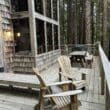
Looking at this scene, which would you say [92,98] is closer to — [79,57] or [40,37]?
[79,57]

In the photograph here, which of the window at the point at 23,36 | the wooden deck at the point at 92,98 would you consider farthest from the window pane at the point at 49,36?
the wooden deck at the point at 92,98

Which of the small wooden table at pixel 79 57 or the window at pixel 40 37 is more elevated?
the window at pixel 40 37

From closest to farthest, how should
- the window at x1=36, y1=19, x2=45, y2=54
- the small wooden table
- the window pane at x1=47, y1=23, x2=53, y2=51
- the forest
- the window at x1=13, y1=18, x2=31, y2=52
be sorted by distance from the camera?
the small wooden table → the window at x1=36, y1=19, x2=45, y2=54 → the window at x1=13, y1=18, x2=31, y2=52 → the window pane at x1=47, y1=23, x2=53, y2=51 → the forest

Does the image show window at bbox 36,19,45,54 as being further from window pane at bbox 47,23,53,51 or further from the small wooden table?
the small wooden table

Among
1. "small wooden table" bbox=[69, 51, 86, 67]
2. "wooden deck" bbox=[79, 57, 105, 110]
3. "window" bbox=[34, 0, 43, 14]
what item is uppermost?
"window" bbox=[34, 0, 43, 14]

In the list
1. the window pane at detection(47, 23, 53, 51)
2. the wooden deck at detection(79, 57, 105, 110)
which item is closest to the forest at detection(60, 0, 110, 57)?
the window pane at detection(47, 23, 53, 51)

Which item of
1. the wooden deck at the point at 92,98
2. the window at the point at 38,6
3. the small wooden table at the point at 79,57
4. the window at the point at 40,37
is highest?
the window at the point at 38,6

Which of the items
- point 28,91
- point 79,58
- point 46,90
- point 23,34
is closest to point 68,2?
point 23,34

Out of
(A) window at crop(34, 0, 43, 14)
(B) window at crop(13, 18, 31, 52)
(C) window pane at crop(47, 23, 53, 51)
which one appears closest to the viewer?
(B) window at crop(13, 18, 31, 52)

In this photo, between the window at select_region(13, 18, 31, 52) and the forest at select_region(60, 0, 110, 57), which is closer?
the window at select_region(13, 18, 31, 52)

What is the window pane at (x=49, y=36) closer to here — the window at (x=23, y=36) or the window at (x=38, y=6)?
the window at (x=38, y=6)

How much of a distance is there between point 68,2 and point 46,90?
13.8 m

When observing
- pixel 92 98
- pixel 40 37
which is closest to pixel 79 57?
pixel 40 37

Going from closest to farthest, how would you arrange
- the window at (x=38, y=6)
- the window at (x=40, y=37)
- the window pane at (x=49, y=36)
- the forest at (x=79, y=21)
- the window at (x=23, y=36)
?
the window at (x=40, y=37) → the window at (x=23, y=36) → the window at (x=38, y=6) → the window pane at (x=49, y=36) → the forest at (x=79, y=21)
